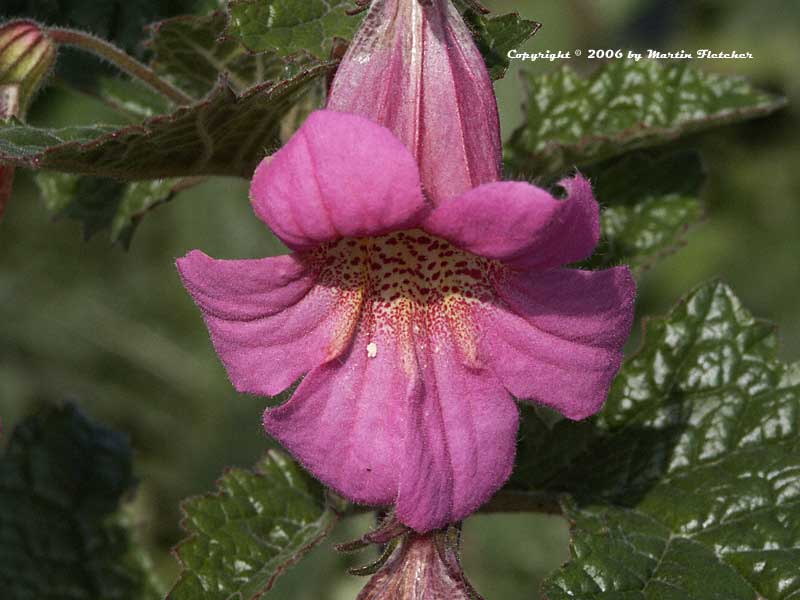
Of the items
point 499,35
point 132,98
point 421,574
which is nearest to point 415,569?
point 421,574

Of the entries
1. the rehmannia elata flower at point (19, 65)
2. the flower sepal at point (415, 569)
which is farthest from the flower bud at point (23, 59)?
the flower sepal at point (415, 569)

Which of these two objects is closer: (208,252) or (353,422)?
(353,422)

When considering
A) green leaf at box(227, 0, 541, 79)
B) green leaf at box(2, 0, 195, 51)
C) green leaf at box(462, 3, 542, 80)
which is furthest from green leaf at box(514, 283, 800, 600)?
green leaf at box(2, 0, 195, 51)

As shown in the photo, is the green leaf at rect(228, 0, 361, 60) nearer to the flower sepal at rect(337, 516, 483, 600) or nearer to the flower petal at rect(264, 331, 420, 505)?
the flower petal at rect(264, 331, 420, 505)

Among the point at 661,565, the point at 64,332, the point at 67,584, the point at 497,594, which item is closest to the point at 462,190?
the point at 661,565

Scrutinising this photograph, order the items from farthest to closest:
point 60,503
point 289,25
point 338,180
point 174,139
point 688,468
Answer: point 60,503
point 688,468
point 289,25
point 174,139
point 338,180

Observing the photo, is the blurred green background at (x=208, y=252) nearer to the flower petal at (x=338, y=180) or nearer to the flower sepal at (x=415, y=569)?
the flower sepal at (x=415, y=569)

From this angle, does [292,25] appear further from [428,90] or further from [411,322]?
[411,322]

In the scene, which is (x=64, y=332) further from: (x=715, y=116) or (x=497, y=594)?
(x=715, y=116)
